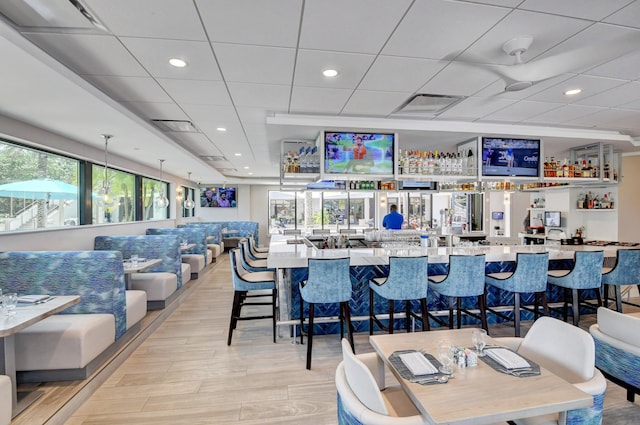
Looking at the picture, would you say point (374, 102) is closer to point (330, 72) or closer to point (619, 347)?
point (330, 72)

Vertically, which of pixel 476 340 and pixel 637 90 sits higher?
pixel 637 90

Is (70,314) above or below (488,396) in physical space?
below

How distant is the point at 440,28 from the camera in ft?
7.26

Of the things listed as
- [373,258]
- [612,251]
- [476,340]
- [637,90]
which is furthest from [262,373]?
[612,251]

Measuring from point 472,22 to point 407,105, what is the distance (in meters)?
1.64

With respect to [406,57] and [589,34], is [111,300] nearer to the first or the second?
[406,57]

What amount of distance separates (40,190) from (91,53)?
296 cm

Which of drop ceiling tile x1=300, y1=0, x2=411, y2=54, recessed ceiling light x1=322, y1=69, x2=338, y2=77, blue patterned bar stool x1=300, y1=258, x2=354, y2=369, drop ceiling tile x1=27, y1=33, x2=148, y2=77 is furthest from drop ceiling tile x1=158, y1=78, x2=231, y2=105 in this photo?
blue patterned bar stool x1=300, y1=258, x2=354, y2=369

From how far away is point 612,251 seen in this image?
4555 millimetres

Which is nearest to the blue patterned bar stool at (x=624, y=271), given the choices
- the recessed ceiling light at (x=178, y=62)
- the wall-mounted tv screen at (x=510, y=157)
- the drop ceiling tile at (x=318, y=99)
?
the wall-mounted tv screen at (x=510, y=157)

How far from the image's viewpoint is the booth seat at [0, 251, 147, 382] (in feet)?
8.88

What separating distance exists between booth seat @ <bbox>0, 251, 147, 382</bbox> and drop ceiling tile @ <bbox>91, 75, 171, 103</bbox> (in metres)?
1.71

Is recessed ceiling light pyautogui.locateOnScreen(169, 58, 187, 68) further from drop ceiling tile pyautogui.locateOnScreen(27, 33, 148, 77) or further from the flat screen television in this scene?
the flat screen television

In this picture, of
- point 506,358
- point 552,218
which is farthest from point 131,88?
point 552,218
